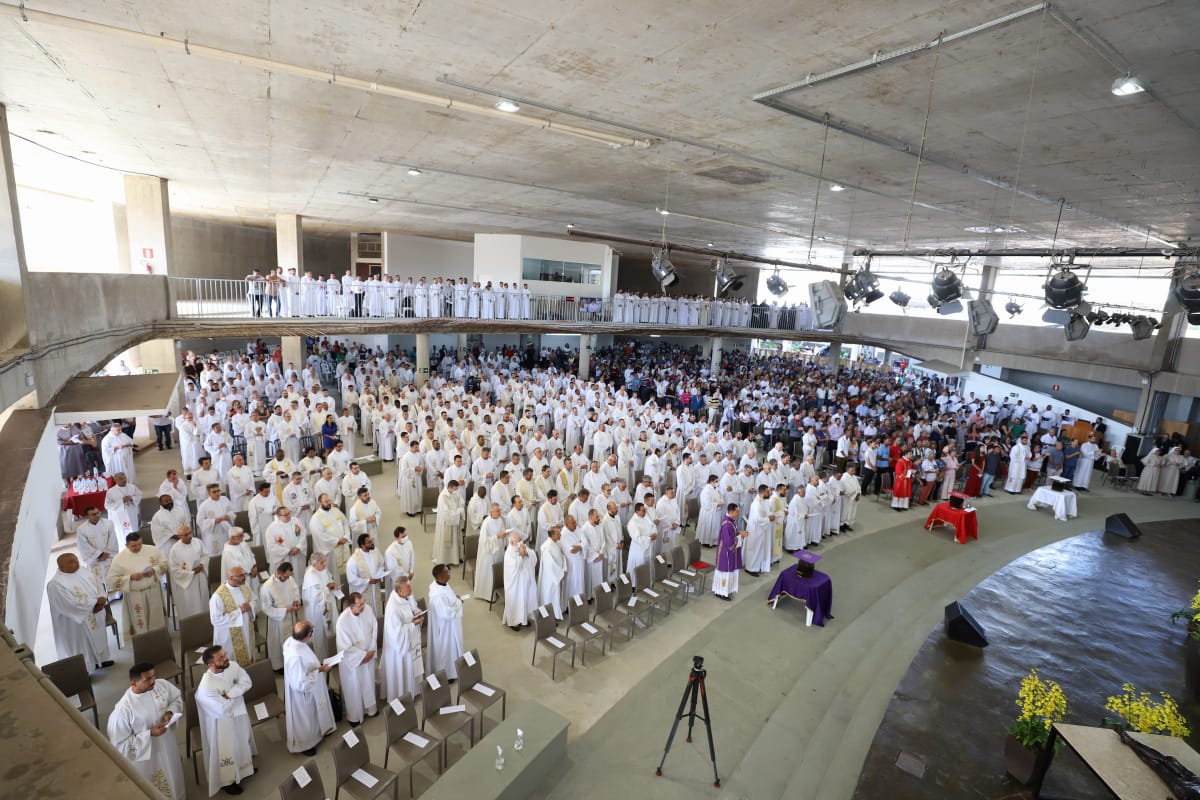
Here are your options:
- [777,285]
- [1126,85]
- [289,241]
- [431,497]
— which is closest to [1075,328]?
[777,285]

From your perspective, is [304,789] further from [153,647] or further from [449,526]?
[449,526]

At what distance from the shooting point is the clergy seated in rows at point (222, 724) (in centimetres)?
500

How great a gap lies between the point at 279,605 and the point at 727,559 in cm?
613

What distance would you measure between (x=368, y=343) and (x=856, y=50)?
2812 cm

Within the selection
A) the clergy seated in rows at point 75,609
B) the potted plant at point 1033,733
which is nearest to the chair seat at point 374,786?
the clergy seated in rows at point 75,609

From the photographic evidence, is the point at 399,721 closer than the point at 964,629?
Yes

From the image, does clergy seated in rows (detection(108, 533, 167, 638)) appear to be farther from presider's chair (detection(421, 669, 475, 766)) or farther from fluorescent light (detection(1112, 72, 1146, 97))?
fluorescent light (detection(1112, 72, 1146, 97))

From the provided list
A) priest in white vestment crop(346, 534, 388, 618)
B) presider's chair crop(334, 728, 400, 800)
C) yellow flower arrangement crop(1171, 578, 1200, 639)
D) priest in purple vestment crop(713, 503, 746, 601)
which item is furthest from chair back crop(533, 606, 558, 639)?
yellow flower arrangement crop(1171, 578, 1200, 639)

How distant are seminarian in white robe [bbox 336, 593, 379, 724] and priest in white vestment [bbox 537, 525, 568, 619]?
2.49 meters

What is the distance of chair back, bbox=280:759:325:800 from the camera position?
13.7ft

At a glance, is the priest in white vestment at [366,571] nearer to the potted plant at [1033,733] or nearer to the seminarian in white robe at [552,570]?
the seminarian in white robe at [552,570]

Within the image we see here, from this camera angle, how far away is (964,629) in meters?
7.64

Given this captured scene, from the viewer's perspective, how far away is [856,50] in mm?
5648

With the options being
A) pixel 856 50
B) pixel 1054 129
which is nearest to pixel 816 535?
pixel 1054 129
